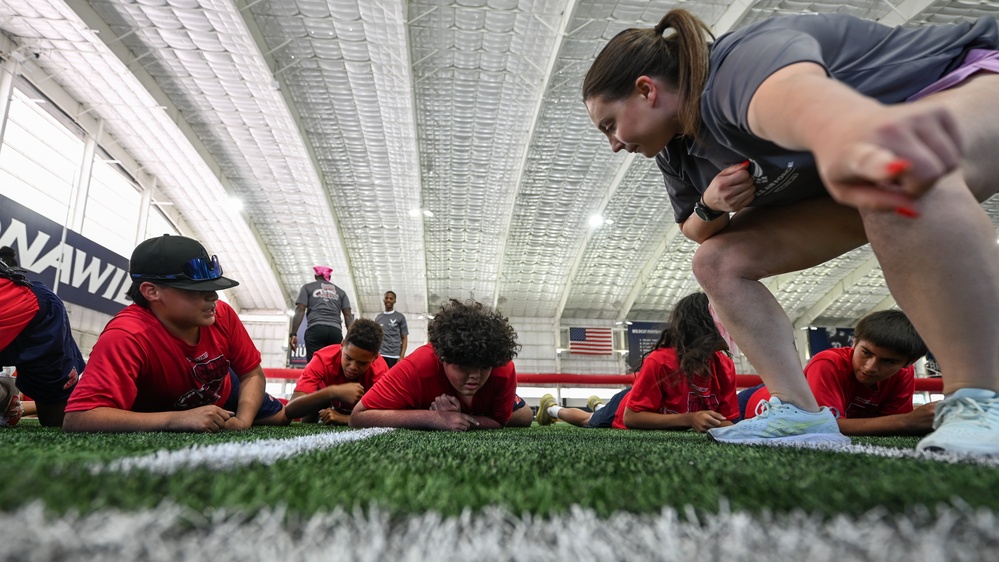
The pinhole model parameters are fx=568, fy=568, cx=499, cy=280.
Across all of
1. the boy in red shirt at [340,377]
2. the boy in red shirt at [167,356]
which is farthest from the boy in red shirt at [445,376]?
the boy in red shirt at [340,377]

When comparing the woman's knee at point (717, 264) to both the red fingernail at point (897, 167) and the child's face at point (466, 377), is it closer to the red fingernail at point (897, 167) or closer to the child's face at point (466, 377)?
the red fingernail at point (897, 167)

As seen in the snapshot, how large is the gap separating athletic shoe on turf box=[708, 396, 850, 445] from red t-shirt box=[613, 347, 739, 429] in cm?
159

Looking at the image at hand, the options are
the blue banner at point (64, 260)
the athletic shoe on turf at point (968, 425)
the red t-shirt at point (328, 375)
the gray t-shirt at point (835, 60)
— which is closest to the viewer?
the athletic shoe on turf at point (968, 425)

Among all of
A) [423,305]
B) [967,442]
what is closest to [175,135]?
[423,305]

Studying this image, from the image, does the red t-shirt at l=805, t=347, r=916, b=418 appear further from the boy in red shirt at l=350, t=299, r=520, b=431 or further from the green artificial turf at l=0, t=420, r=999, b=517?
the green artificial turf at l=0, t=420, r=999, b=517

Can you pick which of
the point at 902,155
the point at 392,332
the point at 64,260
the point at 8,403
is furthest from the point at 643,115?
the point at 64,260

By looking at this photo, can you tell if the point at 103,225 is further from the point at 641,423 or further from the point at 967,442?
the point at 967,442

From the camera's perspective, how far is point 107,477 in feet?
2.07

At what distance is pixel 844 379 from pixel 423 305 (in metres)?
17.0

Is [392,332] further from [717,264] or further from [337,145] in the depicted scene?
[717,264]

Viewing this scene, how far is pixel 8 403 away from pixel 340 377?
1.91m

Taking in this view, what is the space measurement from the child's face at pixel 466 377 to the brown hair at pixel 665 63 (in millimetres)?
1624

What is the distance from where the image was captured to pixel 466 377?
9.11 ft

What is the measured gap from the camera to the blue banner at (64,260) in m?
7.45
